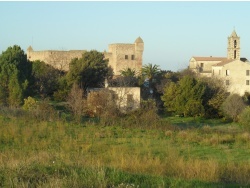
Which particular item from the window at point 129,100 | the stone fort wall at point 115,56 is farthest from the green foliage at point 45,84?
the stone fort wall at point 115,56

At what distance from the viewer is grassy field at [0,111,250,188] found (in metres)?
6.41

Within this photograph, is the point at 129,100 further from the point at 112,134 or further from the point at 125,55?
the point at 125,55

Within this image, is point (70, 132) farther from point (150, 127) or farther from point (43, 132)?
point (150, 127)

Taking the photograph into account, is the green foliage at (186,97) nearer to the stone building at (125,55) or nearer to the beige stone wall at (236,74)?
the beige stone wall at (236,74)

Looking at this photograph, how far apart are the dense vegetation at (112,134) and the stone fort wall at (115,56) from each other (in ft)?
15.9

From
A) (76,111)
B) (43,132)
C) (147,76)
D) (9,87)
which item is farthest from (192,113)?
(43,132)

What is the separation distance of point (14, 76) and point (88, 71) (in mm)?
8741

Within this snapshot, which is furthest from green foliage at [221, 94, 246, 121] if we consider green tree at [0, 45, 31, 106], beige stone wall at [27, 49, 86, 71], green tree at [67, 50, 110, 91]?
beige stone wall at [27, 49, 86, 71]

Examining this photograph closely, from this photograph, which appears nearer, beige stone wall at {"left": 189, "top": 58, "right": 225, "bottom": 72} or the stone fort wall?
the stone fort wall

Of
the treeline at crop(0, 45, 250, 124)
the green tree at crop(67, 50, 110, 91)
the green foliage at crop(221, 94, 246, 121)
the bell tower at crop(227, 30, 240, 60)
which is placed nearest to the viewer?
the treeline at crop(0, 45, 250, 124)

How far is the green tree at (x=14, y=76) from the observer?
106 ft

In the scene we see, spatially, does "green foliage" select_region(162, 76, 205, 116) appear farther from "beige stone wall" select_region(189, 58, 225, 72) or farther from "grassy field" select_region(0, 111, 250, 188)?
"beige stone wall" select_region(189, 58, 225, 72)

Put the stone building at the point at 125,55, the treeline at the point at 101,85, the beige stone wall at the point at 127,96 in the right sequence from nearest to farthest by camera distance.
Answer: the treeline at the point at 101,85, the beige stone wall at the point at 127,96, the stone building at the point at 125,55

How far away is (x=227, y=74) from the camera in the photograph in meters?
49.2
